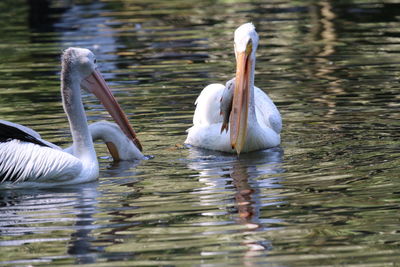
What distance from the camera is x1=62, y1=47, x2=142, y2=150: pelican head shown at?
7309mm

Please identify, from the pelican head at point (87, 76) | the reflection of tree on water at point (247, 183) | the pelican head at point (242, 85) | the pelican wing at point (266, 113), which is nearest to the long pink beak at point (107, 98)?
the pelican head at point (87, 76)

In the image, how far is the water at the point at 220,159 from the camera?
17.8 ft

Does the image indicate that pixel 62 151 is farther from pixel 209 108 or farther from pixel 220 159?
pixel 209 108

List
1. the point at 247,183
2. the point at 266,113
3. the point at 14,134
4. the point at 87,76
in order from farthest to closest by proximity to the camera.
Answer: the point at 266,113
the point at 87,76
the point at 14,134
the point at 247,183

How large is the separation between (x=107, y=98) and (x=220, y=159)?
1.05 meters

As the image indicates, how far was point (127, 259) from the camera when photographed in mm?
5191

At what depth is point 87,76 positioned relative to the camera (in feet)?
24.5

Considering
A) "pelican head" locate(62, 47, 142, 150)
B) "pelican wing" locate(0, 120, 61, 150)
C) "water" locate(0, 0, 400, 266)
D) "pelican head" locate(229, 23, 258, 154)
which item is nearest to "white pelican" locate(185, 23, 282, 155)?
"pelican head" locate(229, 23, 258, 154)

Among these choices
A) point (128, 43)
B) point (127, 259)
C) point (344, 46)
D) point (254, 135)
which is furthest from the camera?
point (128, 43)

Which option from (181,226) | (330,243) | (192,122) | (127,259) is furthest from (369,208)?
(192,122)

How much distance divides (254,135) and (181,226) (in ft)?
8.35

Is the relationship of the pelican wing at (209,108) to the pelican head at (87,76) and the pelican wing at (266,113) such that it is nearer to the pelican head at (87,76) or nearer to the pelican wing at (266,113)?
the pelican wing at (266,113)

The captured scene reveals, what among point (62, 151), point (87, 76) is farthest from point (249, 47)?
point (62, 151)

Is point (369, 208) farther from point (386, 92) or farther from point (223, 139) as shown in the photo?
point (386, 92)
